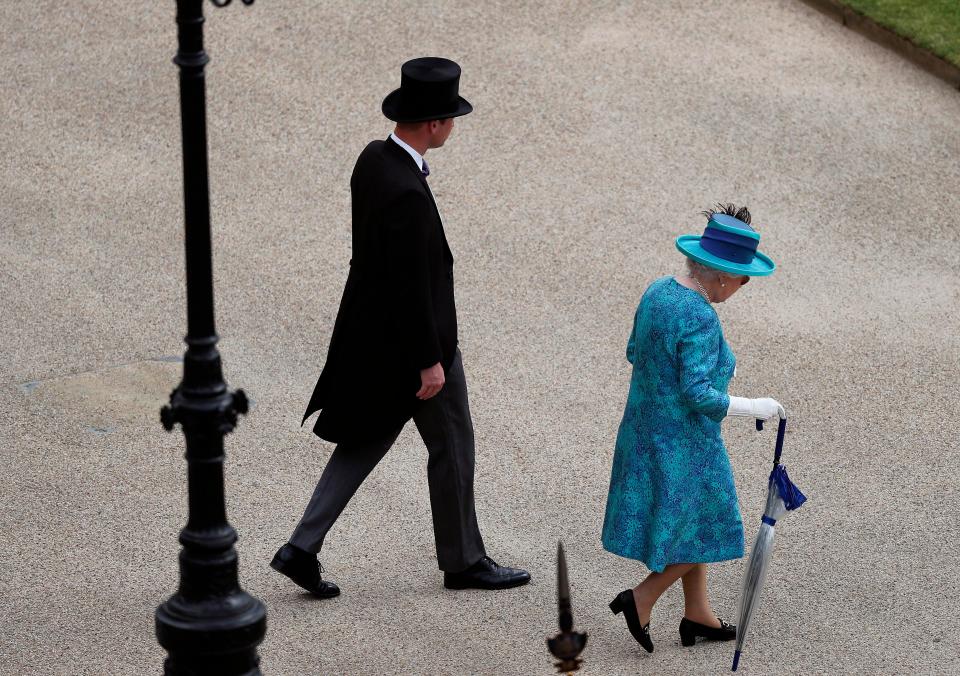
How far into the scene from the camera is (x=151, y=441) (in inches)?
269

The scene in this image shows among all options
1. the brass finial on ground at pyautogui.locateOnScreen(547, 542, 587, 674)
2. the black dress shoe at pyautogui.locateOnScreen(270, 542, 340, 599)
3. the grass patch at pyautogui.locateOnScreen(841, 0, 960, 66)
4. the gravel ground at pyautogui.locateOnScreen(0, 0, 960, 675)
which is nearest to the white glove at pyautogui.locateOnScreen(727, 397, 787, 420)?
the gravel ground at pyautogui.locateOnScreen(0, 0, 960, 675)

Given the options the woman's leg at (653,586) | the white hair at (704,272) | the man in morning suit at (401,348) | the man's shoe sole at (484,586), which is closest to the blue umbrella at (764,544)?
the woman's leg at (653,586)

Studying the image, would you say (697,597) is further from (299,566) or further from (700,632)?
(299,566)

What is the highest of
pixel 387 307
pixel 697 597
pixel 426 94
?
pixel 426 94

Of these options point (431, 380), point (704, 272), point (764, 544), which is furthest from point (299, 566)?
point (704, 272)

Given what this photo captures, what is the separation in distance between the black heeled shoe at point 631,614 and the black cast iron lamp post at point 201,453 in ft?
5.61

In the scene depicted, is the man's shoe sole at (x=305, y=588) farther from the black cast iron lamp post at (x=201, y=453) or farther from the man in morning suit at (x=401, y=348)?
the black cast iron lamp post at (x=201, y=453)

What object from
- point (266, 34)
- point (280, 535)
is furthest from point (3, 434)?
point (266, 34)

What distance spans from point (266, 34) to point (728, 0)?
138 inches

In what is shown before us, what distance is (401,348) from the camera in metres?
5.52

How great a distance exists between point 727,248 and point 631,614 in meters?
1.40

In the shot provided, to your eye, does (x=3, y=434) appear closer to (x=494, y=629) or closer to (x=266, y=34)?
(x=494, y=629)

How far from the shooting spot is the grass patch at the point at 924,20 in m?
10.8

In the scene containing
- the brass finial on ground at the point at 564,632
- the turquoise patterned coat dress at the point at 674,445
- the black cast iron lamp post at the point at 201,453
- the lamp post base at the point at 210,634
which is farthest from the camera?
the turquoise patterned coat dress at the point at 674,445
